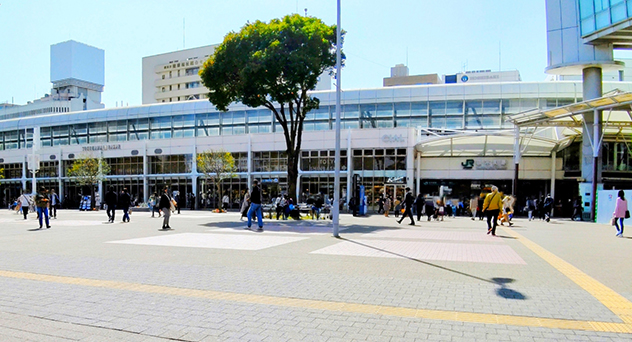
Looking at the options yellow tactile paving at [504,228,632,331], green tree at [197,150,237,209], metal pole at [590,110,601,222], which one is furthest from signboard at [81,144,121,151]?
yellow tactile paving at [504,228,632,331]

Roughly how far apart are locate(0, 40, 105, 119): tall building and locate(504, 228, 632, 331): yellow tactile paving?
116m

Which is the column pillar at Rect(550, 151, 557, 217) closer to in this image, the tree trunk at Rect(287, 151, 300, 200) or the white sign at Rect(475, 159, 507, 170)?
the white sign at Rect(475, 159, 507, 170)

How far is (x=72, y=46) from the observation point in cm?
11269

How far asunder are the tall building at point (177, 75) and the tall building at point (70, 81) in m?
22.9

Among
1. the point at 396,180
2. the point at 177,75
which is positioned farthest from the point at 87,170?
the point at 177,75

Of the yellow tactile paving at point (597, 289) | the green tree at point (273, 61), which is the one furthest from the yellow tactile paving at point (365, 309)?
the green tree at point (273, 61)

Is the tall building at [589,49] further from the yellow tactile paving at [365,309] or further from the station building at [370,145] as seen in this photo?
the yellow tactile paving at [365,309]

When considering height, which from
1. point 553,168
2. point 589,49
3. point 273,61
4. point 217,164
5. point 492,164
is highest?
point 589,49

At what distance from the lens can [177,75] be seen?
92250 mm

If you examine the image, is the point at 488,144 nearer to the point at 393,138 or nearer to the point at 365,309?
the point at 393,138

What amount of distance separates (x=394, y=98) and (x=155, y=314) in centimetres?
3796

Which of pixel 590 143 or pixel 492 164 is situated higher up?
pixel 590 143

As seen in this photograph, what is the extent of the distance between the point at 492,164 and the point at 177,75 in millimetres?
71144

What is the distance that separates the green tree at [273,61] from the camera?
22.5 metres
